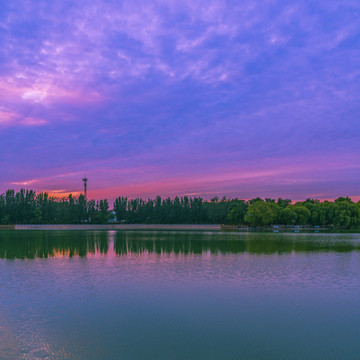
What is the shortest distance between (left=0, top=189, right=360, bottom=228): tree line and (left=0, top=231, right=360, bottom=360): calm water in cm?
6958

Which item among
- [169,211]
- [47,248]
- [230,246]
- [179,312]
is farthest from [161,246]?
[169,211]

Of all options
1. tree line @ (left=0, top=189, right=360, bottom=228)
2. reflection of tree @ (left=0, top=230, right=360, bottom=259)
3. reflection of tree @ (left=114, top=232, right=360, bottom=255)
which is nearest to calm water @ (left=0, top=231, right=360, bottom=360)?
reflection of tree @ (left=0, top=230, right=360, bottom=259)

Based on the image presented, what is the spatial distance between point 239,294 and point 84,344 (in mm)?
7677

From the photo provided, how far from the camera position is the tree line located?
9069 centimetres

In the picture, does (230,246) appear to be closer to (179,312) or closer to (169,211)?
(179,312)

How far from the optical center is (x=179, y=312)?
12500 millimetres

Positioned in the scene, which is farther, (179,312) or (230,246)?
(230,246)

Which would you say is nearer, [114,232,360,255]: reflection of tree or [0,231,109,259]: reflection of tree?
[0,231,109,259]: reflection of tree

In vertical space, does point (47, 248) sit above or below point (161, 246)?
above

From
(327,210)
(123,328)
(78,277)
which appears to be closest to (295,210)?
(327,210)

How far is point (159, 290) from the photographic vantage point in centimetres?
1577

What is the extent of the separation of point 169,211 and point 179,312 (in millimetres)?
99654

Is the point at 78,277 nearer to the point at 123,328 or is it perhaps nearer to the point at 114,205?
the point at 123,328

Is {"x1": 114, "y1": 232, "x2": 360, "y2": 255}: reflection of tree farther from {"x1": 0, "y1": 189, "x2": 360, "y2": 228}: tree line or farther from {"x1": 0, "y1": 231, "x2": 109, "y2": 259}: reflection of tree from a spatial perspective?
{"x1": 0, "y1": 189, "x2": 360, "y2": 228}: tree line
